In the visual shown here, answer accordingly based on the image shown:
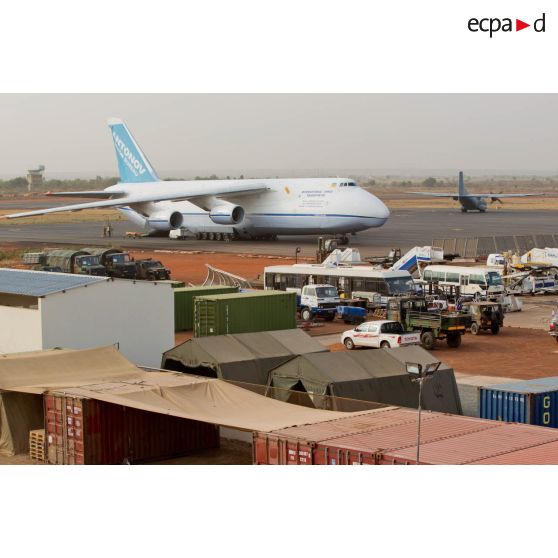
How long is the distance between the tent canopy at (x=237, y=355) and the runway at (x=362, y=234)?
3906cm

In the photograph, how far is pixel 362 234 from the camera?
86938 mm

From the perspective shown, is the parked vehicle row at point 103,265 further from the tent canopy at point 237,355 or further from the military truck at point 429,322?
the tent canopy at point 237,355

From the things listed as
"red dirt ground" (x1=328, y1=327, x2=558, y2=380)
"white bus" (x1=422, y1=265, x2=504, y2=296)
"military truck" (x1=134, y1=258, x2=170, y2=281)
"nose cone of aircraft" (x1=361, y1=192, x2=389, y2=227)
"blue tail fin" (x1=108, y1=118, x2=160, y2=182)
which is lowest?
"red dirt ground" (x1=328, y1=327, x2=558, y2=380)

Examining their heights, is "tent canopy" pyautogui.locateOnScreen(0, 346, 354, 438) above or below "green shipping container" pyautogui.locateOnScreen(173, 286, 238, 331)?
above

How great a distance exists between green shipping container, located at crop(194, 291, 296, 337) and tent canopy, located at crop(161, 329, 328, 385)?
611cm

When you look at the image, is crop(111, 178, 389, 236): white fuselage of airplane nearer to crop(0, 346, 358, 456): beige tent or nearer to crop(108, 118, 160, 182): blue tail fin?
crop(108, 118, 160, 182): blue tail fin

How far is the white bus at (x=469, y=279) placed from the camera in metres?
46.6

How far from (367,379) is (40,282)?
38.9 feet

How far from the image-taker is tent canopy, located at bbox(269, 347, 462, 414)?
2531cm

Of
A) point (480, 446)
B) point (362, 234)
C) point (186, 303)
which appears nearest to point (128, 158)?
point (362, 234)

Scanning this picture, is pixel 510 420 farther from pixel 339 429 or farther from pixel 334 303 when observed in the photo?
pixel 334 303

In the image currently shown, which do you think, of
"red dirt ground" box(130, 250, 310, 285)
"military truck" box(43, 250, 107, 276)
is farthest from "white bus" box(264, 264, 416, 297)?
"military truck" box(43, 250, 107, 276)

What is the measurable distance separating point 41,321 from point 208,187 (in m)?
51.2

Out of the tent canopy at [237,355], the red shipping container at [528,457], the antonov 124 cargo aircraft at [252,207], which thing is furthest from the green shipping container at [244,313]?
the antonov 124 cargo aircraft at [252,207]
